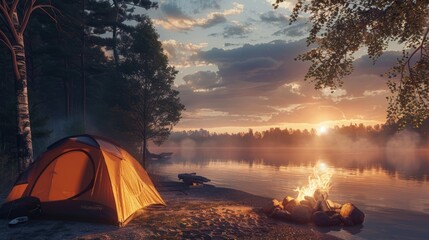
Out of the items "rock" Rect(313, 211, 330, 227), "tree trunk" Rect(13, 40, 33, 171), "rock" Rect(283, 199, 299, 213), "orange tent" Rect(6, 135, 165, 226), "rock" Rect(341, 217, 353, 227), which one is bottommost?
"rock" Rect(341, 217, 353, 227)

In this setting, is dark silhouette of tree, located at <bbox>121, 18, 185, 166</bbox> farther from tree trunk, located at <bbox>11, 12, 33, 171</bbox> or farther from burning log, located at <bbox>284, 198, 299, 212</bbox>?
burning log, located at <bbox>284, 198, 299, 212</bbox>

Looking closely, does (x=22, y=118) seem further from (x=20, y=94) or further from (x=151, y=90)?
(x=151, y=90)

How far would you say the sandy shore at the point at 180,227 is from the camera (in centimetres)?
1009

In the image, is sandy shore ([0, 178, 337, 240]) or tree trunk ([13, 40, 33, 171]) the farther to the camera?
tree trunk ([13, 40, 33, 171])

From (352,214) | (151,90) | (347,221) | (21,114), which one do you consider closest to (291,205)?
(347,221)

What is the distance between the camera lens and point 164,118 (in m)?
38.1

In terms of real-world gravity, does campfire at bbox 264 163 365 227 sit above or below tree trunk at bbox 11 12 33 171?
below

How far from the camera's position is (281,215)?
15164 mm

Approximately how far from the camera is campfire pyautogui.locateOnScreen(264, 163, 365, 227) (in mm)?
14898

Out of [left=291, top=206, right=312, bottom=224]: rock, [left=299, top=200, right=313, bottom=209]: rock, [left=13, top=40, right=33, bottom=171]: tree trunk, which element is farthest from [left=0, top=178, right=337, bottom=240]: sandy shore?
[left=13, top=40, right=33, bottom=171]: tree trunk

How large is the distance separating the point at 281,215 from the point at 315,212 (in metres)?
1.49

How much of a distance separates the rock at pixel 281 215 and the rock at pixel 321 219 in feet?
3.58

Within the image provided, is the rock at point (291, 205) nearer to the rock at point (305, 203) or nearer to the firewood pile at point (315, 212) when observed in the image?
the firewood pile at point (315, 212)

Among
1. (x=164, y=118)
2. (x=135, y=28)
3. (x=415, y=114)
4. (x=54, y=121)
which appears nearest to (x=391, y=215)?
(x=415, y=114)
